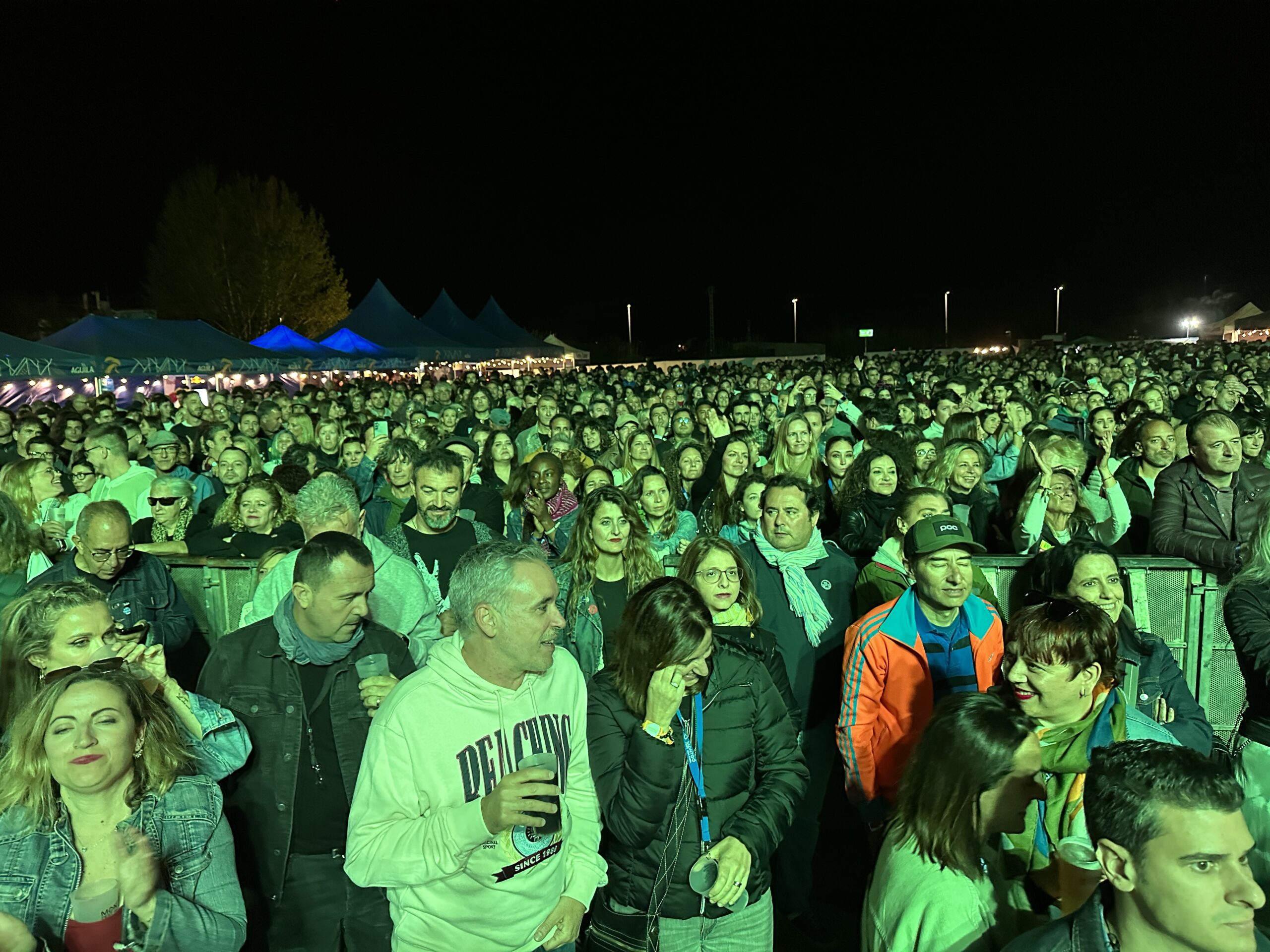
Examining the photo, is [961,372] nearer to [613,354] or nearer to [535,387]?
[535,387]

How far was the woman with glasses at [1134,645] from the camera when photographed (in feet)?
10.3

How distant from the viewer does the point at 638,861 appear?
108 inches

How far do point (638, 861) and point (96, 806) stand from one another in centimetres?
150

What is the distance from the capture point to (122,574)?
4.03 m

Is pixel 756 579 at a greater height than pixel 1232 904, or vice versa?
pixel 756 579

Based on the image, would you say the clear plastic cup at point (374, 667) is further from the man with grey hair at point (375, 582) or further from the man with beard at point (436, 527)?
the man with beard at point (436, 527)

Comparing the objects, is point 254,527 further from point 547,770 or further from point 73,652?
point 547,770

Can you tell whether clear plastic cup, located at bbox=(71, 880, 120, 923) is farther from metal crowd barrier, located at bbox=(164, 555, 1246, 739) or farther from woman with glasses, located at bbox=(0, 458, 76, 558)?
woman with glasses, located at bbox=(0, 458, 76, 558)

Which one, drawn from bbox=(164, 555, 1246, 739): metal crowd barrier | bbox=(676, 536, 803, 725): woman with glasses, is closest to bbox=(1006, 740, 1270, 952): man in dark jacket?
bbox=(676, 536, 803, 725): woman with glasses

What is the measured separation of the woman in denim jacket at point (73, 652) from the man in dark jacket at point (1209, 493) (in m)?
4.39

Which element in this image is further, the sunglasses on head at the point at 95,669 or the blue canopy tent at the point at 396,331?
the blue canopy tent at the point at 396,331

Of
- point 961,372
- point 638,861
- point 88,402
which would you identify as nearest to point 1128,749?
point 638,861

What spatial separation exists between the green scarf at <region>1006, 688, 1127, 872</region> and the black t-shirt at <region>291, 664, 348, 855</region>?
81.1 inches

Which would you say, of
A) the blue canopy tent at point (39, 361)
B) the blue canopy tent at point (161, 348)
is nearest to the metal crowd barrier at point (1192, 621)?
the blue canopy tent at point (39, 361)
